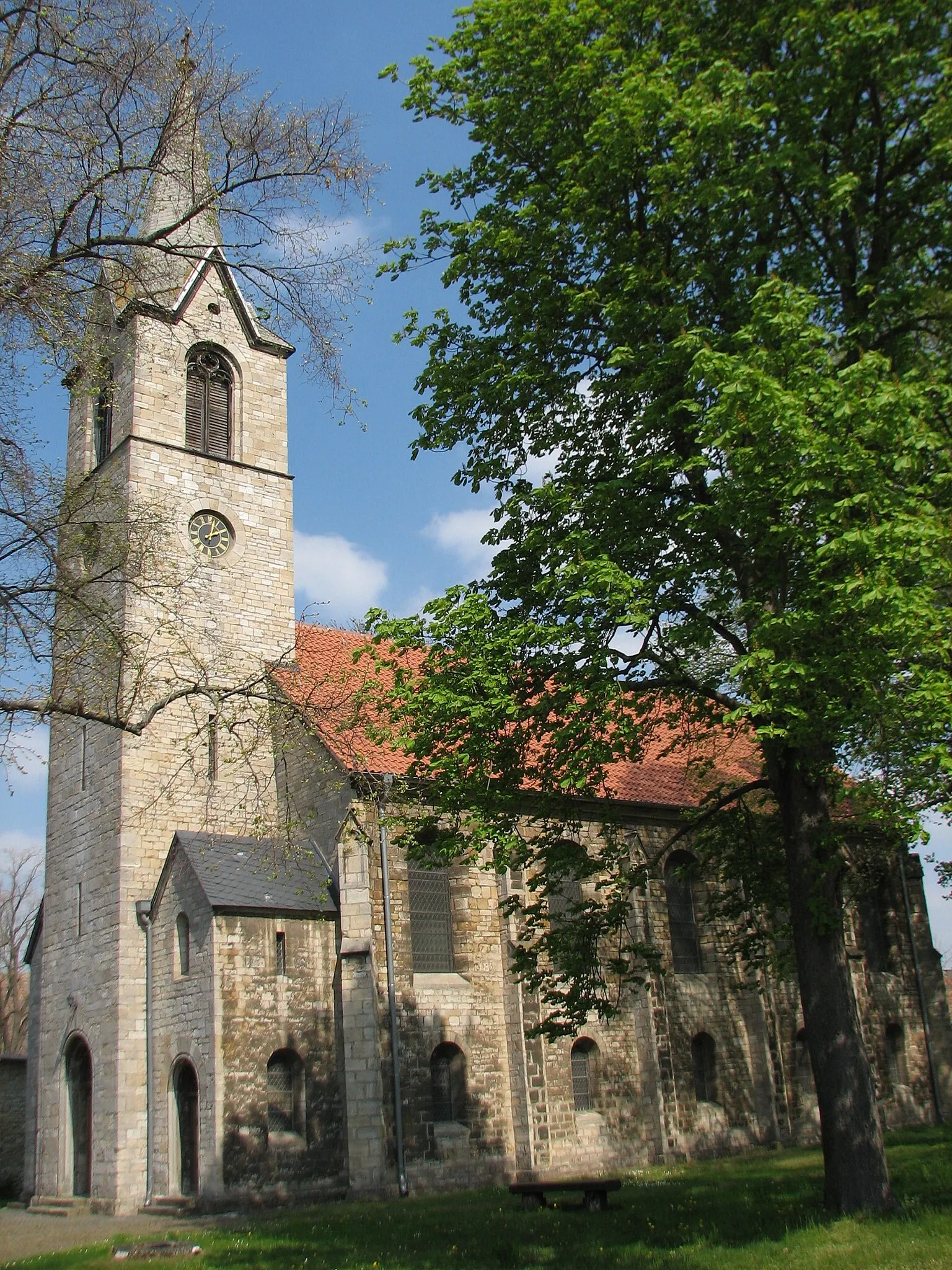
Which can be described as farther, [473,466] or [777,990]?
[777,990]

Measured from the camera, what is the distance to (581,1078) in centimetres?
2103

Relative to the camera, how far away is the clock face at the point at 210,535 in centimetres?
2292

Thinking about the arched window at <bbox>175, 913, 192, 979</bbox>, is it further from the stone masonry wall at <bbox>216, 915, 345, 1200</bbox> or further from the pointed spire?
the pointed spire

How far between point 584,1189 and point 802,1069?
12.3m

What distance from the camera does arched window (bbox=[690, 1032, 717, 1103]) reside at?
2267cm

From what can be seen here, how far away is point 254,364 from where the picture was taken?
82.2 feet

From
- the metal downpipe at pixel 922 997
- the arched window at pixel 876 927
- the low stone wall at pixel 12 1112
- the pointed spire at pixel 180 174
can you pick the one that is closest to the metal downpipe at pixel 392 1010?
the pointed spire at pixel 180 174

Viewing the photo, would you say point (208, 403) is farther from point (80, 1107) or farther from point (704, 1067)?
point (704, 1067)

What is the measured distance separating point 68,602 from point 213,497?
13.6 meters

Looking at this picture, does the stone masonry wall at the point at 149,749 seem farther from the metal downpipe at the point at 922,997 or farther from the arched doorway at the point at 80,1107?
the metal downpipe at the point at 922,997

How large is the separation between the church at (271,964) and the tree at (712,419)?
7.83 feet

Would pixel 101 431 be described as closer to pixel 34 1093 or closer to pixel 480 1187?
pixel 34 1093

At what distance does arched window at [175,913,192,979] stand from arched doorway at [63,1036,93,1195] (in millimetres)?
3055

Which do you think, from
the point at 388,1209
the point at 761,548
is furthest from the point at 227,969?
the point at 761,548
